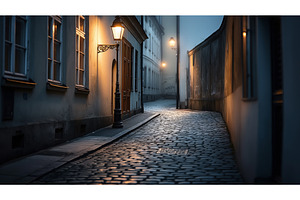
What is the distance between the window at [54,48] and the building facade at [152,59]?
26638 mm

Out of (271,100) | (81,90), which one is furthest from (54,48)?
(271,100)

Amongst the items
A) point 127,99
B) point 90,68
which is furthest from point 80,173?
point 127,99

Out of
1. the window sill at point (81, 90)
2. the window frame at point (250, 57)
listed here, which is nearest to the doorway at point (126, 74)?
the window sill at point (81, 90)

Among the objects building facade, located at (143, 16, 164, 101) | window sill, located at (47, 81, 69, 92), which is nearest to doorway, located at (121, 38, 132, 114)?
window sill, located at (47, 81, 69, 92)

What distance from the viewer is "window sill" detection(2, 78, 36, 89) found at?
6.36 meters

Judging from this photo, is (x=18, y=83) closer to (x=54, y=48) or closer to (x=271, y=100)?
(x=54, y=48)

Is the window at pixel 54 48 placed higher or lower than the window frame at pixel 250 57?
higher

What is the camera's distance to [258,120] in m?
3.89

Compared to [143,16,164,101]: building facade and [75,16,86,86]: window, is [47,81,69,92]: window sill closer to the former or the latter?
[75,16,86,86]: window

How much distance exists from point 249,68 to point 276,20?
27.1 inches

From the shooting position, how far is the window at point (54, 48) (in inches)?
340

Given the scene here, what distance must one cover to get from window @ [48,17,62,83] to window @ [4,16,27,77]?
4.31 ft

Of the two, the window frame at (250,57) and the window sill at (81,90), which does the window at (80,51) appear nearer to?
the window sill at (81,90)

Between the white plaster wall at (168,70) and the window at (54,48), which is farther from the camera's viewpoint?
the white plaster wall at (168,70)
